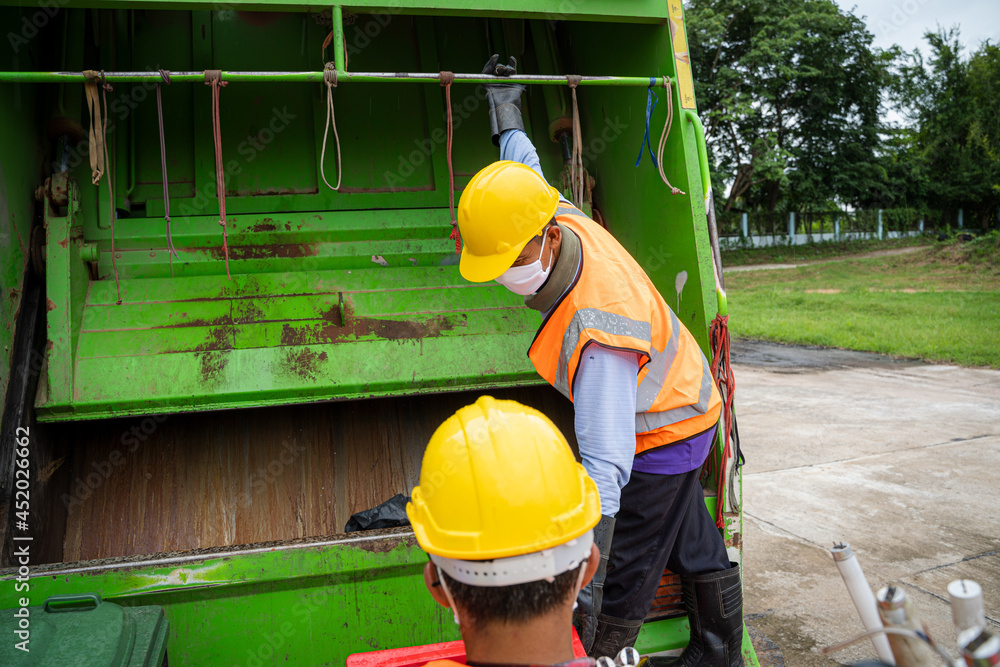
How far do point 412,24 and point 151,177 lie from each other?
121 centimetres

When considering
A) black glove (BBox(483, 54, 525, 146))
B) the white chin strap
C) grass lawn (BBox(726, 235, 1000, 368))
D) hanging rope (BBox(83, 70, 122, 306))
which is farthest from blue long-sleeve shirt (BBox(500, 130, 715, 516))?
grass lawn (BBox(726, 235, 1000, 368))

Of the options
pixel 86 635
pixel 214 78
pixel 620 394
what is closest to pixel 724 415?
pixel 620 394

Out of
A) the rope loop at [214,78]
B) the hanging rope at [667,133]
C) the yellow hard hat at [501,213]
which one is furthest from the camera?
the hanging rope at [667,133]

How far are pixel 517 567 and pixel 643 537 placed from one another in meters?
0.95

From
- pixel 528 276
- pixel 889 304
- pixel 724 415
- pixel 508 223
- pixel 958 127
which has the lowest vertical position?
pixel 889 304

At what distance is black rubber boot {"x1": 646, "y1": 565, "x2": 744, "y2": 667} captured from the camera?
186 centimetres

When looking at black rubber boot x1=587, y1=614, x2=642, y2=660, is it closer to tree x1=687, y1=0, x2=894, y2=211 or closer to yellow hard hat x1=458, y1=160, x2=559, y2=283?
yellow hard hat x1=458, y1=160, x2=559, y2=283

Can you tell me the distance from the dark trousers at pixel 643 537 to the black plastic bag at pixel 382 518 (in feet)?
2.47

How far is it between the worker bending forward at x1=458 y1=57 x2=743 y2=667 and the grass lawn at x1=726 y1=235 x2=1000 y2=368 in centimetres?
722

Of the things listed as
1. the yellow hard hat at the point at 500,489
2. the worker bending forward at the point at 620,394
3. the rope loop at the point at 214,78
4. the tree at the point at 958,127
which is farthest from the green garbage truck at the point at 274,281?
the tree at the point at 958,127

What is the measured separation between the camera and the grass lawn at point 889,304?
891 centimetres

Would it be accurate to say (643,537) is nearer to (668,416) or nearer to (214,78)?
(668,416)

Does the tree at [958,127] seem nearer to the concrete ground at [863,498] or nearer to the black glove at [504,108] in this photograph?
the concrete ground at [863,498]

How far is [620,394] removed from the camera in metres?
1.50
